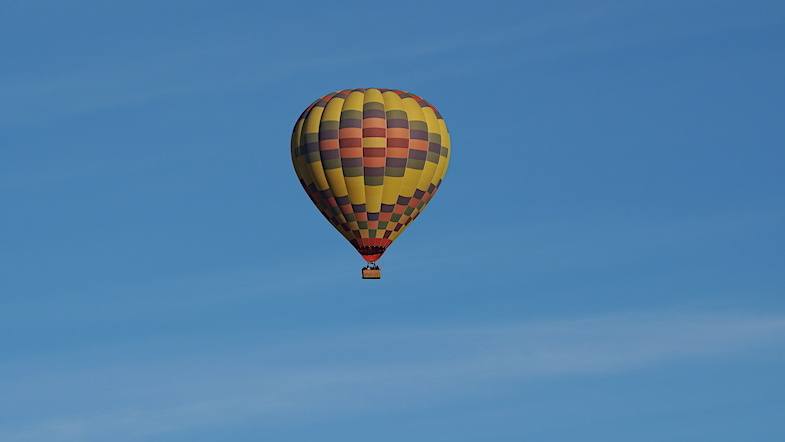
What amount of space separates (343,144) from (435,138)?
210 inches

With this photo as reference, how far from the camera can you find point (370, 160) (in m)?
194

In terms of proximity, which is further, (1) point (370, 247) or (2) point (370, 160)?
(1) point (370, 247)

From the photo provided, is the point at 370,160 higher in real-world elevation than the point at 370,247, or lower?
higher

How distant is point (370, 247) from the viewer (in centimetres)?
19525

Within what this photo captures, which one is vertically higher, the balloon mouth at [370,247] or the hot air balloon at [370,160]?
the hot air balloon at [370,160]

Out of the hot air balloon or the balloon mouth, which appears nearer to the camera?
the hot air balloon

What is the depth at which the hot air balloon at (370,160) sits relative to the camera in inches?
7618

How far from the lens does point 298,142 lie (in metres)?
196

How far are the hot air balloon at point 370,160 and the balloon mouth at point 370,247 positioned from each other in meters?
0.05

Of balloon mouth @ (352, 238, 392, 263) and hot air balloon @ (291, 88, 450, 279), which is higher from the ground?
hot air balloon @ (291, 88, 450, 279)

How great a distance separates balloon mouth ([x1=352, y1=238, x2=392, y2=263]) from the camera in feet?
641

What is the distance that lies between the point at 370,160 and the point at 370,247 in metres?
5.02

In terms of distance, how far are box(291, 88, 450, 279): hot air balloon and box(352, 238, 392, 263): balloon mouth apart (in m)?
0.05

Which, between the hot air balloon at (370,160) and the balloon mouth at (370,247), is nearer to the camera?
the hot air balloon at (370,160)
